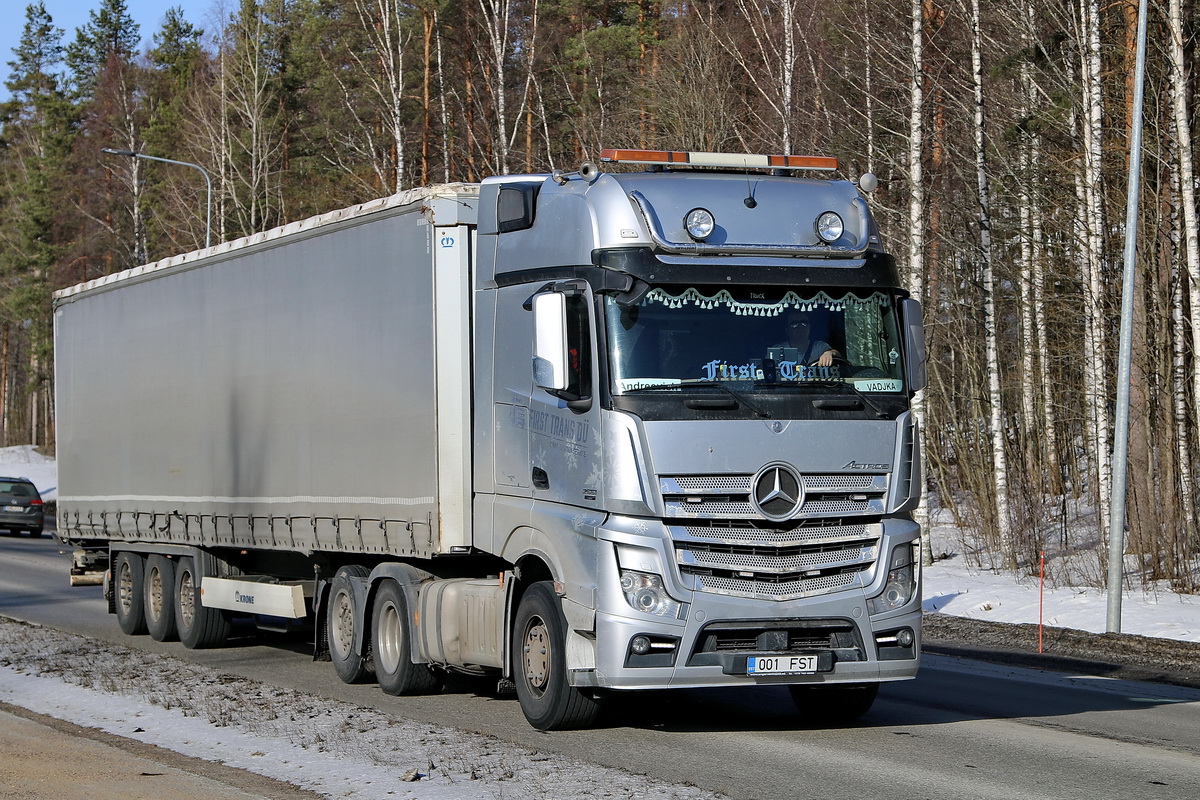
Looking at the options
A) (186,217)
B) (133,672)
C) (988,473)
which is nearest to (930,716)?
(133,672)

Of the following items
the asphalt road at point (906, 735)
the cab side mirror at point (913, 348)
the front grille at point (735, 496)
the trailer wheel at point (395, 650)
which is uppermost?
the cab side mirror at point (913, 348)

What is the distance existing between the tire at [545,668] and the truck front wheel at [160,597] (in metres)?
7.00

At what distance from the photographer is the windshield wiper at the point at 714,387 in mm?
9188

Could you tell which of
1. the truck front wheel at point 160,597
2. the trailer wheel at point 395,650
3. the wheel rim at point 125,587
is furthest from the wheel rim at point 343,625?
the wheel rim at point 125,587

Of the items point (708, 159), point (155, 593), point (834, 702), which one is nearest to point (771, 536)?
point (834, 702)

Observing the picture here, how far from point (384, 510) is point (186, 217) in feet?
146

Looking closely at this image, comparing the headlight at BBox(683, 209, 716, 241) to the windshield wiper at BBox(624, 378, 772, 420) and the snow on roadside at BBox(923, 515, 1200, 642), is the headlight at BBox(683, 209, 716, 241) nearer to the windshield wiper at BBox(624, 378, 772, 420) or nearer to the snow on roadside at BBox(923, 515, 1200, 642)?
the windshield wiper at BBox(624, 378, 772, 420)

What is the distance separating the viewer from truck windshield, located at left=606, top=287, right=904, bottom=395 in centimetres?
928

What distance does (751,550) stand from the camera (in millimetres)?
9172

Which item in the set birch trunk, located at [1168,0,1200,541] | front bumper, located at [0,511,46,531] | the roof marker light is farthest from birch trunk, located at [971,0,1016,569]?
front bumper, located at [0,511,46,531]

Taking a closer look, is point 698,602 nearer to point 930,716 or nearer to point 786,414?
point 786,414

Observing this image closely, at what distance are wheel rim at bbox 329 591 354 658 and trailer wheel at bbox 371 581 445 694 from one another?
44cm

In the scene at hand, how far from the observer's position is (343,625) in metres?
12.8

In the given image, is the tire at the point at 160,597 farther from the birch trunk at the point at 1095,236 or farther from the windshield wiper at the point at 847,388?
the birch trunk at the point at 1095,236
